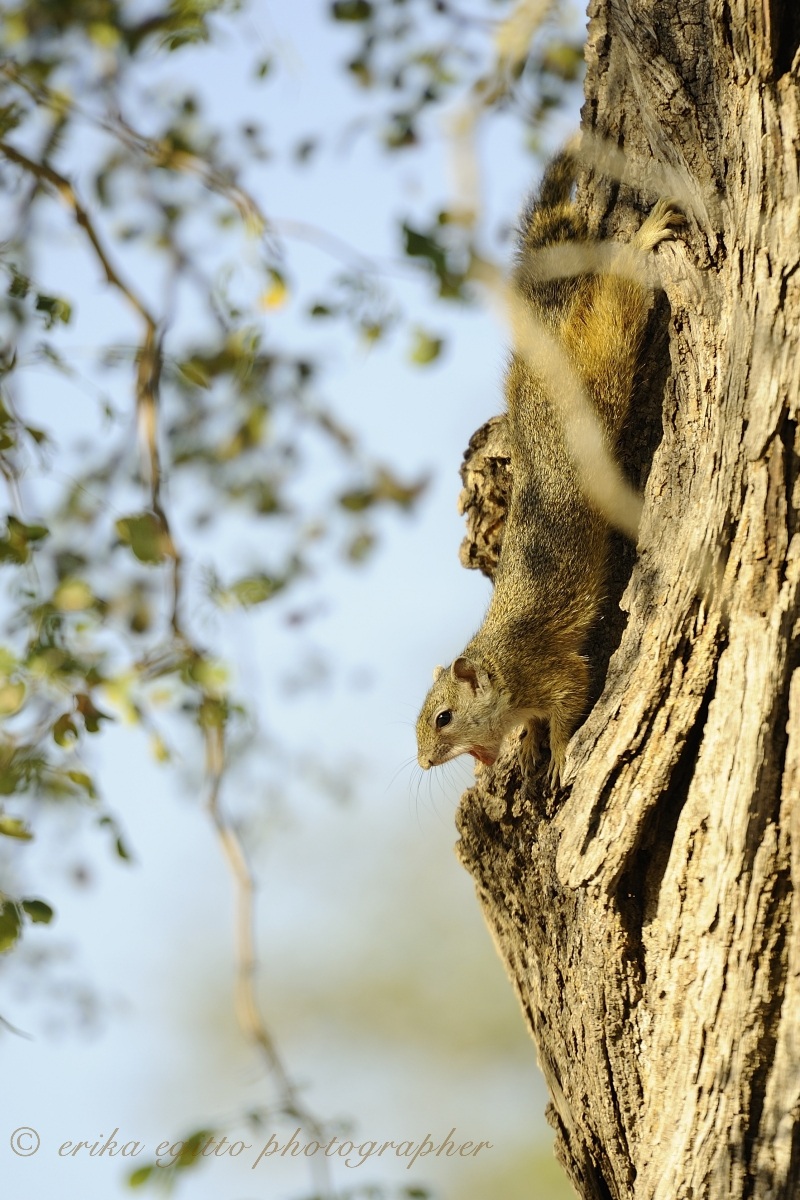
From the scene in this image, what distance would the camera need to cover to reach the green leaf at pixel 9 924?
1.87 meters

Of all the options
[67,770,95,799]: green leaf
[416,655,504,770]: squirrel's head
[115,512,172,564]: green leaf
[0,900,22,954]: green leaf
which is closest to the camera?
[0,900,22,954]: green leaf

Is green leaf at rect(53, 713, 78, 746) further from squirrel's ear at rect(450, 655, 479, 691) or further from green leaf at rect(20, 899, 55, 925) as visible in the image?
squirrel's ear at rect(450, 655, 479, 691)

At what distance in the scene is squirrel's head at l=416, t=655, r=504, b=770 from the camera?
2.97 meters

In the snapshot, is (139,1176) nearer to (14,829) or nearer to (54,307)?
(14,829)

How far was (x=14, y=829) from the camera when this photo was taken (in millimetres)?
2045

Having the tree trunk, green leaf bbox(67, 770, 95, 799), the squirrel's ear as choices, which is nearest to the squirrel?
the squirrel's ear

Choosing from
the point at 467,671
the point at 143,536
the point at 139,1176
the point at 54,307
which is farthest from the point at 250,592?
the point at 139,1176

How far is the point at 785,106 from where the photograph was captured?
1.80 metres

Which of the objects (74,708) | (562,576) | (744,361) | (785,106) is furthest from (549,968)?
(785,106)

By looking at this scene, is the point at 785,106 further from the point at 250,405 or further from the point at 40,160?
the point at 250,405

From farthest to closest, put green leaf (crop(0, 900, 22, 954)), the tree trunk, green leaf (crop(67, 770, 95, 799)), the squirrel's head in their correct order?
the squirrel's head, green leaf (crop(67, 770, 95, 799)), green leaf (crop(0, 900, 22, 954)), the tree trunk

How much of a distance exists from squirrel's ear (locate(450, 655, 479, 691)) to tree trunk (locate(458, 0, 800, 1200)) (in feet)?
2.25

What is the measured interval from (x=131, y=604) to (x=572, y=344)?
1.20 meters

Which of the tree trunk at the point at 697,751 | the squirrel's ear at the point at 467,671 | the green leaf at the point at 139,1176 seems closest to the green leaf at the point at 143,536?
the tree trunk at the point at 697,751
